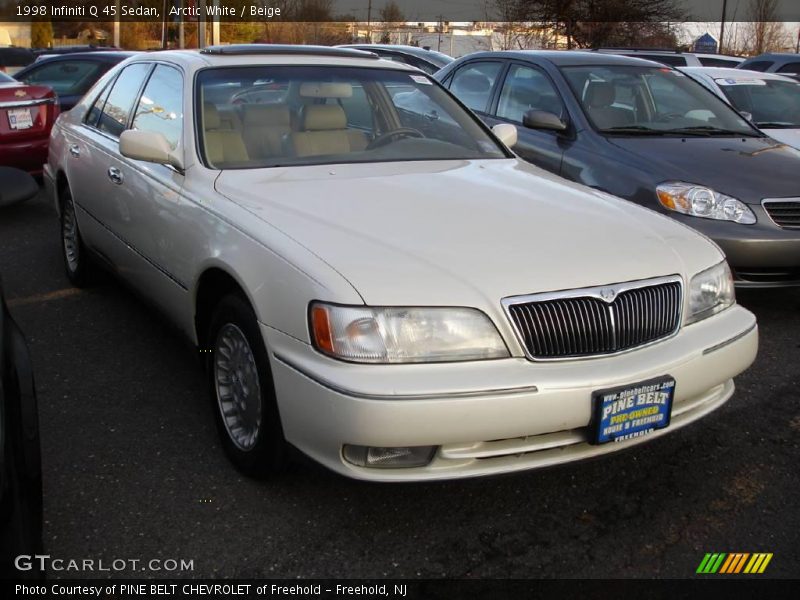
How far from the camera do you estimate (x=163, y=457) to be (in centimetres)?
344

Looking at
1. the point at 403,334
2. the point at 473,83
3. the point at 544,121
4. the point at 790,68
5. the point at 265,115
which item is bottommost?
the point at 403,334

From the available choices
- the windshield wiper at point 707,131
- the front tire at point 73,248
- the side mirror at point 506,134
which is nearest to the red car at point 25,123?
the front tire at point 73,248

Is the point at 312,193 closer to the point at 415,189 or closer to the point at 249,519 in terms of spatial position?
the point at 415,189

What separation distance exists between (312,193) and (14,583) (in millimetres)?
1885

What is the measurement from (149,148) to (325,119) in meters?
0.84

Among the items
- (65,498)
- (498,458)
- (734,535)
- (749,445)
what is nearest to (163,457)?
(65,498)

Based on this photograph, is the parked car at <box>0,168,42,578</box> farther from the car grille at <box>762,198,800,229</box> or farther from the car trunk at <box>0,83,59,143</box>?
the car trunk at <box>0,83,59,143</box>

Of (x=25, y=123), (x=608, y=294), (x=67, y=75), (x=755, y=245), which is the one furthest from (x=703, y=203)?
(x=67, y=75)

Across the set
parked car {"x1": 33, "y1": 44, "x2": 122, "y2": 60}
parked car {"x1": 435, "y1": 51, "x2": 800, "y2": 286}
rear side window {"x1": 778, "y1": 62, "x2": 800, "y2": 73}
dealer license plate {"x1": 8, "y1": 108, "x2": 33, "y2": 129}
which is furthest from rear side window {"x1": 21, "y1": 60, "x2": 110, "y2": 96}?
rear side window {"x1": 778, "y1": 62, "x2": 800, "y2": 73}

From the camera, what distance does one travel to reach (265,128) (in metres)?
3.91

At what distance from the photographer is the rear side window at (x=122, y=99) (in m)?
4.67

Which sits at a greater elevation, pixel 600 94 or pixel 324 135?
pixel 600 94

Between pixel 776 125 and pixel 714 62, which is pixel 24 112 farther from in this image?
pixel 714 62

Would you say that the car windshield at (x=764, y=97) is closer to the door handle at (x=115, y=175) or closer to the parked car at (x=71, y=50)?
the door handle at (x=115, y=175)
